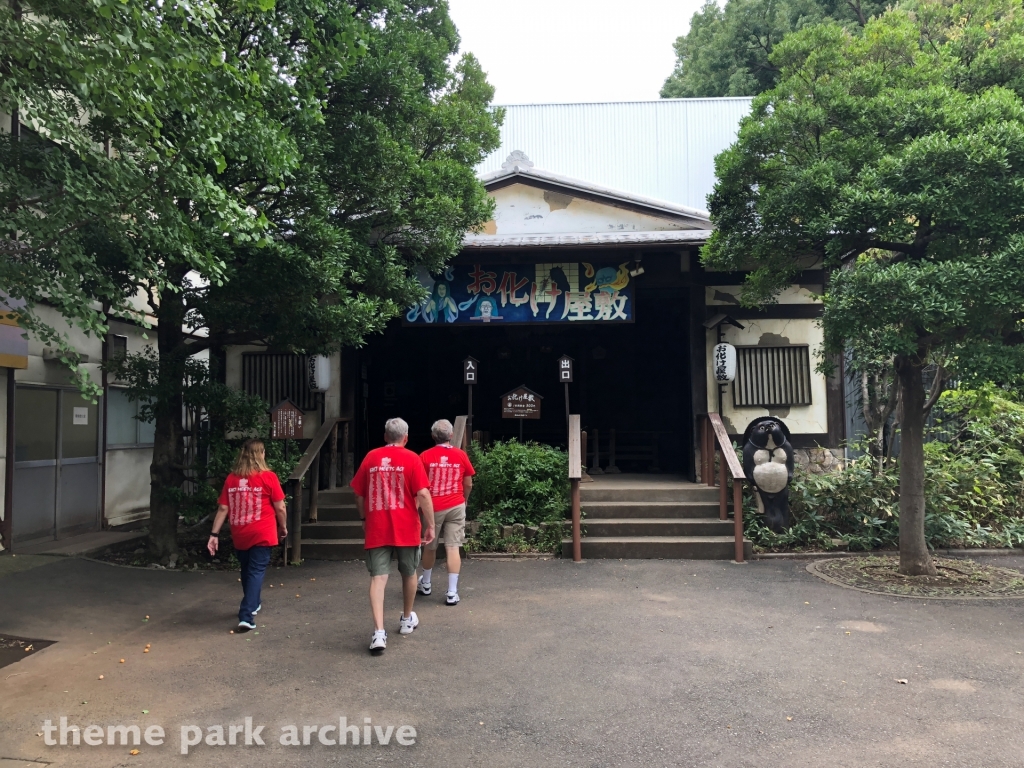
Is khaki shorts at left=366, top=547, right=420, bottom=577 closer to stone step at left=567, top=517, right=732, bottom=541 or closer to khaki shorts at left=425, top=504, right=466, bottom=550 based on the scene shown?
khaki shorts at left=425, top=504, right=466, bottom=550

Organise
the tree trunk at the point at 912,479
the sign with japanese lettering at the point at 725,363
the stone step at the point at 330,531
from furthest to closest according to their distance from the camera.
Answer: the sign with japanese lettering at the point at 725,363 < the stone step at the point at 330,531 < the tree trunk at the point at 912,479

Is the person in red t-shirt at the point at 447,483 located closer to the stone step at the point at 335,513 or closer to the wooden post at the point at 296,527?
the wooden post at the point at 296,527

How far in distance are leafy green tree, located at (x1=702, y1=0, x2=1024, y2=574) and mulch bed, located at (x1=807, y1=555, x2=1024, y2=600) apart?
0.27 m

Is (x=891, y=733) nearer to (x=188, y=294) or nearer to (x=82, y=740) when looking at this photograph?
(x=82, y=740)

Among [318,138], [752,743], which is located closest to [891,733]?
[752,743]

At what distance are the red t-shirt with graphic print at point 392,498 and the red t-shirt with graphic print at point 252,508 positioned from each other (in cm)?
100

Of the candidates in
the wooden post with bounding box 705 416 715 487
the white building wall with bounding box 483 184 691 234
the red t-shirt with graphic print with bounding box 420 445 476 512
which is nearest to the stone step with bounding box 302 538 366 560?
the red t-shirt with graphic print with bounding box 420 445 476 512

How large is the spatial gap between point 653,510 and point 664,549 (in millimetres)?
786

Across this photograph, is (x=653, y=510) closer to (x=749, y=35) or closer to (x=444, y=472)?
(x=444, y=472)

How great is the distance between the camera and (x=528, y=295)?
34.9 feet

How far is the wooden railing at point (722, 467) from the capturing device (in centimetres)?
824

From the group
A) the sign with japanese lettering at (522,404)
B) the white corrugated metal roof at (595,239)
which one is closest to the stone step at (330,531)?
the sign with japanese lettering at (522,404)

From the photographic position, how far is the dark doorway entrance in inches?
541

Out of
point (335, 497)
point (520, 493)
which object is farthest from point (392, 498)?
point (335, 497)
